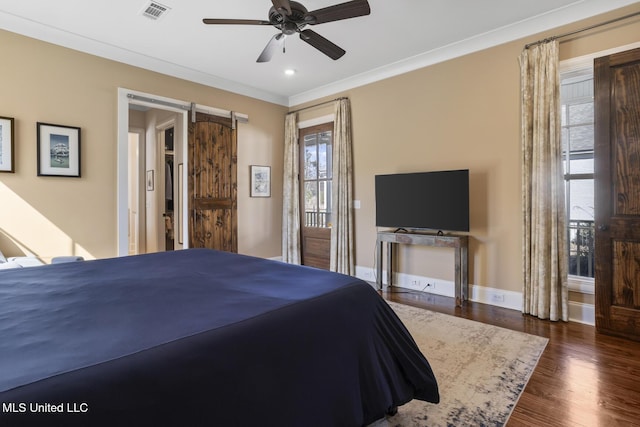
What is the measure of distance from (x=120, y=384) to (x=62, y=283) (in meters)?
1.22

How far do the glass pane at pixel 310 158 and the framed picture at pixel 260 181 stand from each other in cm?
67

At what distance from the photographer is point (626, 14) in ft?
9.73

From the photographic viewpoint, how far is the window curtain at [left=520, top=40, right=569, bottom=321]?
321 centimetres

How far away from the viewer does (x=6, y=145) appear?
3348 mm

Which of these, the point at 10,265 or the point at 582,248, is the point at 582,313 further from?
the point at 10,265

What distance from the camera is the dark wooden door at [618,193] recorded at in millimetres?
2803

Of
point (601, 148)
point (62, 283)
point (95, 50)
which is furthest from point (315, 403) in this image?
point (95, 50)

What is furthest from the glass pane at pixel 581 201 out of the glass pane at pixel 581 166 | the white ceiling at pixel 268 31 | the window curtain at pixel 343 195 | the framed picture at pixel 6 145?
the framed picture at pixel 6 145

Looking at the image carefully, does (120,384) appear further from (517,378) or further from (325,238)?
(325,238)

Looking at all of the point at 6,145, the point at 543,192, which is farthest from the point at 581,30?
the point at 6,145

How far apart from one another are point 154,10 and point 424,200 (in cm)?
349

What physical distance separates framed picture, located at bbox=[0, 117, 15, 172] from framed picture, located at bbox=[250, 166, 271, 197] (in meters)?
2.98

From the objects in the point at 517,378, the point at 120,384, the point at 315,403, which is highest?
the point at 120,384

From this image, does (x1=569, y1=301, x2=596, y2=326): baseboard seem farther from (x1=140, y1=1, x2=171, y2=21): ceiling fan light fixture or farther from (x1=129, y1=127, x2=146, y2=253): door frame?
(x1=129, y1=127, x2=146, y2=253): door frame
